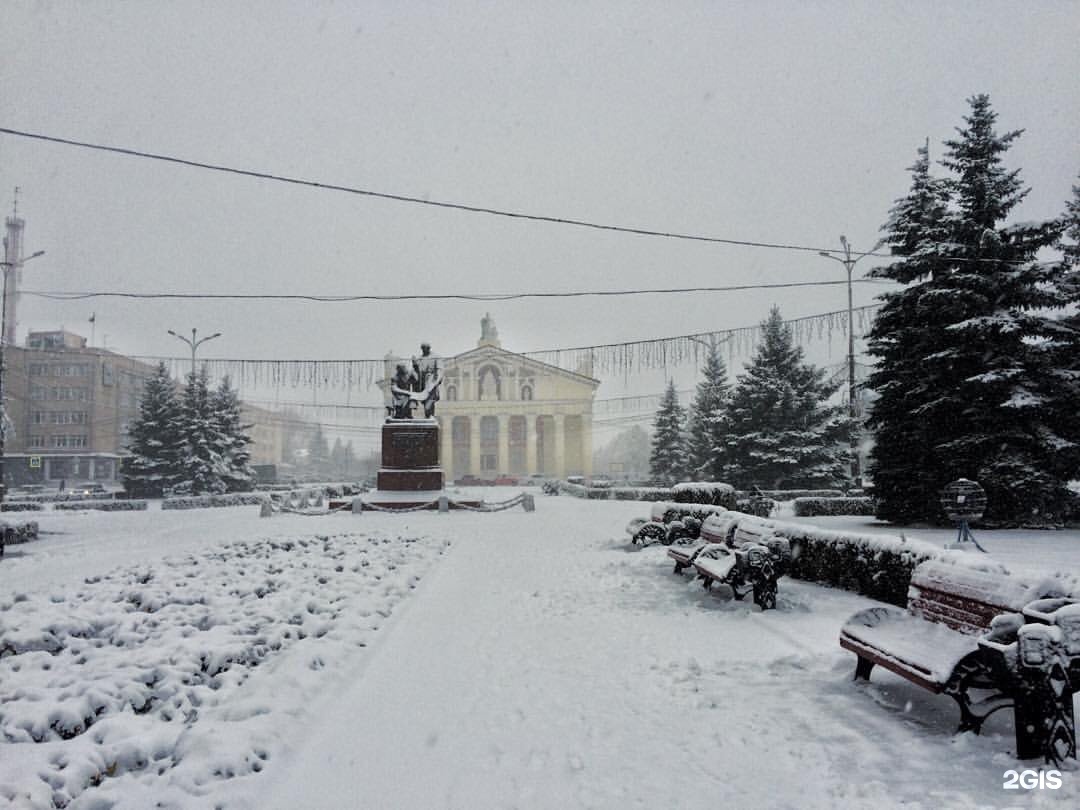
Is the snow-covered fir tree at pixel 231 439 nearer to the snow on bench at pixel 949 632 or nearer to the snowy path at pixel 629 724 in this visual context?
the snowy path at pixel 629 724

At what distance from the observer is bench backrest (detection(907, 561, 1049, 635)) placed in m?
4.14

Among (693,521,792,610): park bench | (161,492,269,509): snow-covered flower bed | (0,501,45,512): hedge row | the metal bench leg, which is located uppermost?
(693,521,792,610): park bench

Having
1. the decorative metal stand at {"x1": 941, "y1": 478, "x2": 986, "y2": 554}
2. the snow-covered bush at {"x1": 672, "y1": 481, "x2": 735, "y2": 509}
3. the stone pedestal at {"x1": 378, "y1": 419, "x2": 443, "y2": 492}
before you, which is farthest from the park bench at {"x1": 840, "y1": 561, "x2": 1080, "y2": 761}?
the stone pedestal at {"x1": 378, "y1": 419, "x2": 443, "y2": 492}

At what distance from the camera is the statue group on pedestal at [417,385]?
24438 millimetres

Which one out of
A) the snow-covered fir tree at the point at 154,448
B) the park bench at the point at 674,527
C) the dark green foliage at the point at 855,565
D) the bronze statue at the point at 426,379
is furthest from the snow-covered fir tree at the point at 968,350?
the snow-covered fir tree at the point at 154,448

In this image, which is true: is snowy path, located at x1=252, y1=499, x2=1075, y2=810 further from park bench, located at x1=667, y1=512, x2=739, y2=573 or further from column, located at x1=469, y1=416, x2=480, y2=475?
column, located at x1=469, y1=416, x2=480, y2=475

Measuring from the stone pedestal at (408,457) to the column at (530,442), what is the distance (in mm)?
42927

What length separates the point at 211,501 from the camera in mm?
27453

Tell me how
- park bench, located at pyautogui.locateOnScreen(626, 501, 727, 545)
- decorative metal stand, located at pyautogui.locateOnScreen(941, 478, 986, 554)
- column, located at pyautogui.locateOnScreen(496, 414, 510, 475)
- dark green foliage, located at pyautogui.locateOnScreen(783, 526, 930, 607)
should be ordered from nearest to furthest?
dark green foliage, located at pyautogui.locateOnScreen(783, 526, 930, 607)
decorative metal stand, located at pyautogui.locateOnScreen(941, 478, 986, 554)
park bench, located at pyautogui.locateOnScreen(626, 501, 727, 545)
column, located at pyautogui.locateOnScreen(496, 414, 510, 475)

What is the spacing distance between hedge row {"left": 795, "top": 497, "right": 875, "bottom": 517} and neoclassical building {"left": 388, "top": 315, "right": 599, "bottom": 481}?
1702 inches

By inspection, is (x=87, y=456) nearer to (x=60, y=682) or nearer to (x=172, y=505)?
(x=172, y=505)

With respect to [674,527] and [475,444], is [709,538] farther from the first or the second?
[475,444]

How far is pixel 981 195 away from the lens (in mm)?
17953

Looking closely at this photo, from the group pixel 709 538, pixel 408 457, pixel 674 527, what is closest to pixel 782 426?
pixel 408 457
